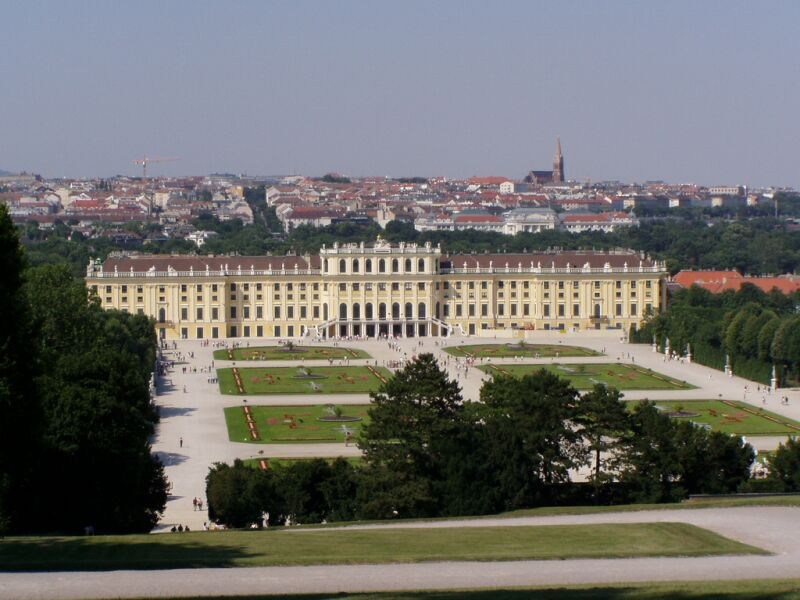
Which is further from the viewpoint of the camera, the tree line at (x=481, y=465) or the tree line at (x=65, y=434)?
the tree line at (x=481, y=465)

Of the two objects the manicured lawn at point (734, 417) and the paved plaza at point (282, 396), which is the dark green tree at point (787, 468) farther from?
the manicured lawn at point (734, 417)

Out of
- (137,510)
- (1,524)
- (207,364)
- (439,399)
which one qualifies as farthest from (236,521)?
(207,364)

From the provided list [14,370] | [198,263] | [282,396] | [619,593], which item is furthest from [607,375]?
[619,593]

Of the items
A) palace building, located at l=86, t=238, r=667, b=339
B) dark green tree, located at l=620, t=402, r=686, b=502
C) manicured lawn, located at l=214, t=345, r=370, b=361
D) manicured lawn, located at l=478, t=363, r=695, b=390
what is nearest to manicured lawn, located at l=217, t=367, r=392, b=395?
→ manicured lawn, located at l=214, t=345, r=370, b=361

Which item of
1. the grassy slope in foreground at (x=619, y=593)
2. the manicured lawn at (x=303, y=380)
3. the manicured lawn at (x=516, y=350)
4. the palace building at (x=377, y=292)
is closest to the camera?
the grassy slope in foreground at (x=619, y=593)

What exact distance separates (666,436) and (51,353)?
15.2 meters

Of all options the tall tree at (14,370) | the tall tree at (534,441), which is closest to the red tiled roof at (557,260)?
the tall tree at (534,441)

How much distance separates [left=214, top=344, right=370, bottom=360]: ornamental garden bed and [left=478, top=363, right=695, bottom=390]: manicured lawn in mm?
9251

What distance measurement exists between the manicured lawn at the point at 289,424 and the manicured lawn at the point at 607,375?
982 centimetres

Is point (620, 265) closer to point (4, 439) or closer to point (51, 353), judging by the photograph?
point (51, 353)

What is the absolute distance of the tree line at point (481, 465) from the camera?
34625 mm

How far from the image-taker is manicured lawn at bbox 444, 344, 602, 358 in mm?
75312

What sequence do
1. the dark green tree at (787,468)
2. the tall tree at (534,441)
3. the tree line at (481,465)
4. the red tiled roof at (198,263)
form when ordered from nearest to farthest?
the tree line at (481,465) → the tall tree at (534,441) → the dark green tree at (787,468) → the red tiled roof at (198,263)

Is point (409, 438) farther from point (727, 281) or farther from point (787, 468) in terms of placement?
point (727, 281)
